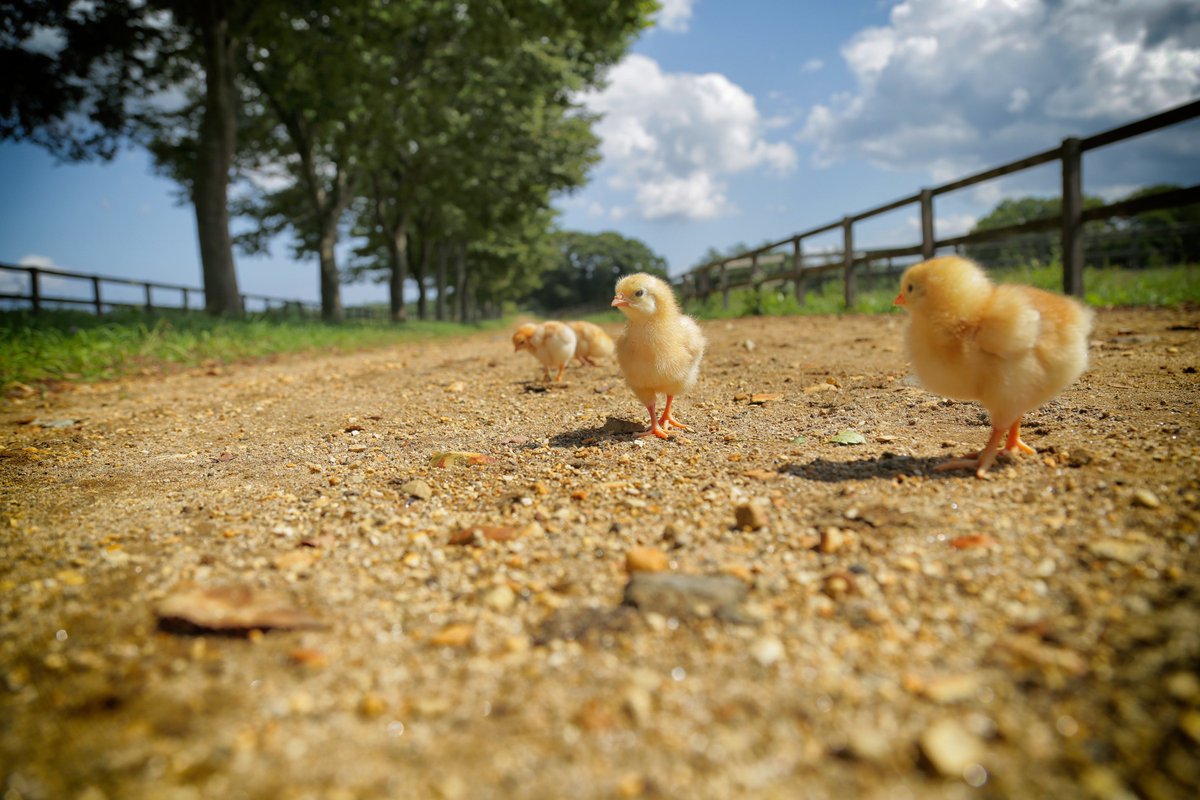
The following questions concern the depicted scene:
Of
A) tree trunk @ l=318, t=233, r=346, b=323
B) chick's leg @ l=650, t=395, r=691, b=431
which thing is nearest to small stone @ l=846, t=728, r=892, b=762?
chick's leg @ l=650, t=395, r=691, b=431

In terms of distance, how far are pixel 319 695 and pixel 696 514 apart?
1.35 m

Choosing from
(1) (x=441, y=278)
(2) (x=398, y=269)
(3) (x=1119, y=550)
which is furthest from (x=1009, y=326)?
(1) (x=441, y=278)

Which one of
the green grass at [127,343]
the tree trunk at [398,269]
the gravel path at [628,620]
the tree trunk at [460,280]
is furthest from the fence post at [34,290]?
the tree trunk at [460,280]

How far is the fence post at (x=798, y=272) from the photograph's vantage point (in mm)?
12430

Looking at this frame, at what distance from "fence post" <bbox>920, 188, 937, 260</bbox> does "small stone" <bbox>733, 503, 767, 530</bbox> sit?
8.33 m

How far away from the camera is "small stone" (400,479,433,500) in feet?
8.65

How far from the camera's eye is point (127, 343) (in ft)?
26.4

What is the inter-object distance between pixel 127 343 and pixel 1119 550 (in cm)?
993

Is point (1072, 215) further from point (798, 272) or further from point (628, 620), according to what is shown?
point (628, 620)

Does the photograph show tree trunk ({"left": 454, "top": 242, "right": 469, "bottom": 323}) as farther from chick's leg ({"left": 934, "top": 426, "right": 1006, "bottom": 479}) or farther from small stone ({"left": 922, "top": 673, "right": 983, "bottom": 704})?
small stone ({"left": 922, "top": 673, "right": 983, "bottom": 704})

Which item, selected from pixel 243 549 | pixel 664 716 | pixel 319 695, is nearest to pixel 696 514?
pixel 664 716

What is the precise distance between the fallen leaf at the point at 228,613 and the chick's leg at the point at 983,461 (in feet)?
7.58

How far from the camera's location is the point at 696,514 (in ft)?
7.46

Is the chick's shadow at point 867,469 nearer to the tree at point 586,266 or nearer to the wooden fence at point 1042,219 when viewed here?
the wooden fence at point 1042,219
